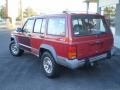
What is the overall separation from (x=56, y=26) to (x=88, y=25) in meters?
0.93


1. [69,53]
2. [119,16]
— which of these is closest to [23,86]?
[69,53]

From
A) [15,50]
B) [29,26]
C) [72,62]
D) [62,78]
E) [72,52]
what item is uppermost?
[29,26]

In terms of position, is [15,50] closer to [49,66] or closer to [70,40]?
[49,66]

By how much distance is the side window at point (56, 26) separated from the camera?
7232mm

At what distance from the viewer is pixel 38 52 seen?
8.52 m

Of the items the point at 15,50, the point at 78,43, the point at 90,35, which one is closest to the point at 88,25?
the point at 90,35

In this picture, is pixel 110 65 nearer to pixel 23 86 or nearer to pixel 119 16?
pixel 23 86

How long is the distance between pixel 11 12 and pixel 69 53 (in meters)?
39.7

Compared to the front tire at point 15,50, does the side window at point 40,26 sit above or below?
above

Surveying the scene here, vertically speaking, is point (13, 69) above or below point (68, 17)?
below

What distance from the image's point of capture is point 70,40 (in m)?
6.82

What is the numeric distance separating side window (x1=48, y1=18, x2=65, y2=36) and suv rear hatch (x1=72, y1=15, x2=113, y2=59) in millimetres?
333

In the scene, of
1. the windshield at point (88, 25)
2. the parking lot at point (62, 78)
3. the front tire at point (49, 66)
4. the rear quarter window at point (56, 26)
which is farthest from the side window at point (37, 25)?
the windshield at point (88, 25)

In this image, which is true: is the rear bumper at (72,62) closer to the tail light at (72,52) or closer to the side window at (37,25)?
the tail light at (72,52)
